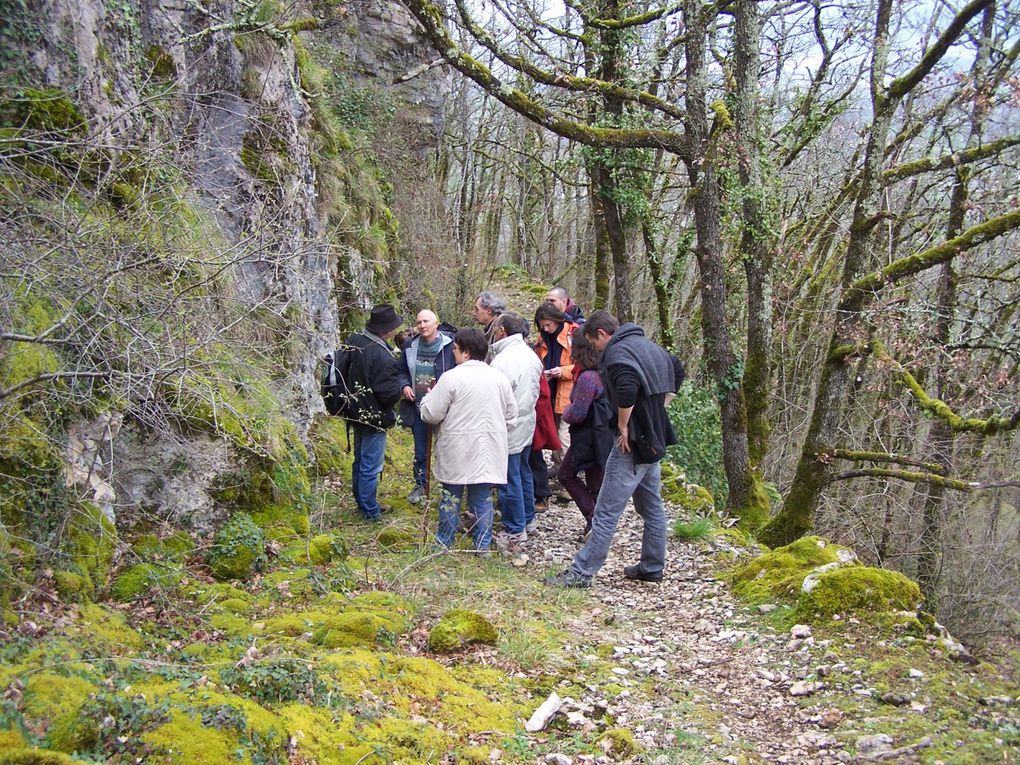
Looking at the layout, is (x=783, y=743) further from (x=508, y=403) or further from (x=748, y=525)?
(x=748, y=525)

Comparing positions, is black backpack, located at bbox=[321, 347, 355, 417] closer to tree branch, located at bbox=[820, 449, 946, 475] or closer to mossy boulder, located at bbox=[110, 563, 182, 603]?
mossy boulder, located at bbox=[110, 563, 182, 603]

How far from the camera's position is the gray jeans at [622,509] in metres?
6.30

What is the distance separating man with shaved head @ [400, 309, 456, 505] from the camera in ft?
26.4

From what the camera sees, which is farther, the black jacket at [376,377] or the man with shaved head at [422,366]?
the man with shaved head at [422,366]

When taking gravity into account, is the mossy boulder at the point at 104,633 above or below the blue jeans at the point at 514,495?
below

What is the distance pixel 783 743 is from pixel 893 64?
1044cm

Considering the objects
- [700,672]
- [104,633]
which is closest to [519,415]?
[700,672]

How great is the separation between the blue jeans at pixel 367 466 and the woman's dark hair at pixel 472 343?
A: 1.53 metres

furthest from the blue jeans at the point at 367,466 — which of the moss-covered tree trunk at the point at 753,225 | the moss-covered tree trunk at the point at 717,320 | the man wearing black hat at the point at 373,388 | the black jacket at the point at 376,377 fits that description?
the moss-covered tree trunk at the point at 753,225

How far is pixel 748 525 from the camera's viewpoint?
9703 millimetres

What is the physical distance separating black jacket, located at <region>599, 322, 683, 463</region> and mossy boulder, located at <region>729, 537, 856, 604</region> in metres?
1.35

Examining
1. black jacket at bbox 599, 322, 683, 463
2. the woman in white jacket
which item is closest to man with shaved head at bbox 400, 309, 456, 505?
the woman in white jacket

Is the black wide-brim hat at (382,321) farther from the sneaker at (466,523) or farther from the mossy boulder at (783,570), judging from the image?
the mossy boulder at (783,570)

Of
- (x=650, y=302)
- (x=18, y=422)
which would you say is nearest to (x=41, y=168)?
(x=18, y=422)
